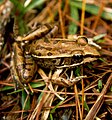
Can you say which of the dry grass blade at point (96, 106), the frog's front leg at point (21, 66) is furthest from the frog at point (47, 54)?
the dry grass blade at point (96, 106)

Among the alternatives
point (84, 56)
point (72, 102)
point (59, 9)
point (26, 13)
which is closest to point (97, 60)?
point (84, 56)

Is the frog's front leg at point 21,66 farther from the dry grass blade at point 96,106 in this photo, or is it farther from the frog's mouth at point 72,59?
the dry grass blade at point 96,106

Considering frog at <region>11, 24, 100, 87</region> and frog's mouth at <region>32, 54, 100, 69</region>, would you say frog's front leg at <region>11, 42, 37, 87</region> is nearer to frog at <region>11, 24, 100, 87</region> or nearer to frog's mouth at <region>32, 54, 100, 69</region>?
frog at <region>11, 24, 100, 87</region>

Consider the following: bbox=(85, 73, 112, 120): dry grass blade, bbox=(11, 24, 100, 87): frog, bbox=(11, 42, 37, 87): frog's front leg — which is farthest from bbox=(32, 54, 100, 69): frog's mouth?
bbox=(85, 73, 112, 120): dry grass blade

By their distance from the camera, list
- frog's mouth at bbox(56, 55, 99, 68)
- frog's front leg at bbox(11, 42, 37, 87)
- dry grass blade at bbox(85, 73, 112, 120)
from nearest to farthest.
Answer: dry grass blade at bbox(85, 73, 112, 120) < frog's mouth at bbox(56, 55, 99, 68) < frog's front leg at bbox(11, 42, 37, 87)

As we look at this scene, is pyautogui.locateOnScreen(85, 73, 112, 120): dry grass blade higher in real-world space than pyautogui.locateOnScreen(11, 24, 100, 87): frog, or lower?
lower

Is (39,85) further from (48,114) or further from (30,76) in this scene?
(48,114)

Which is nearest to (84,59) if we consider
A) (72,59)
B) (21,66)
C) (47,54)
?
(72,59)
